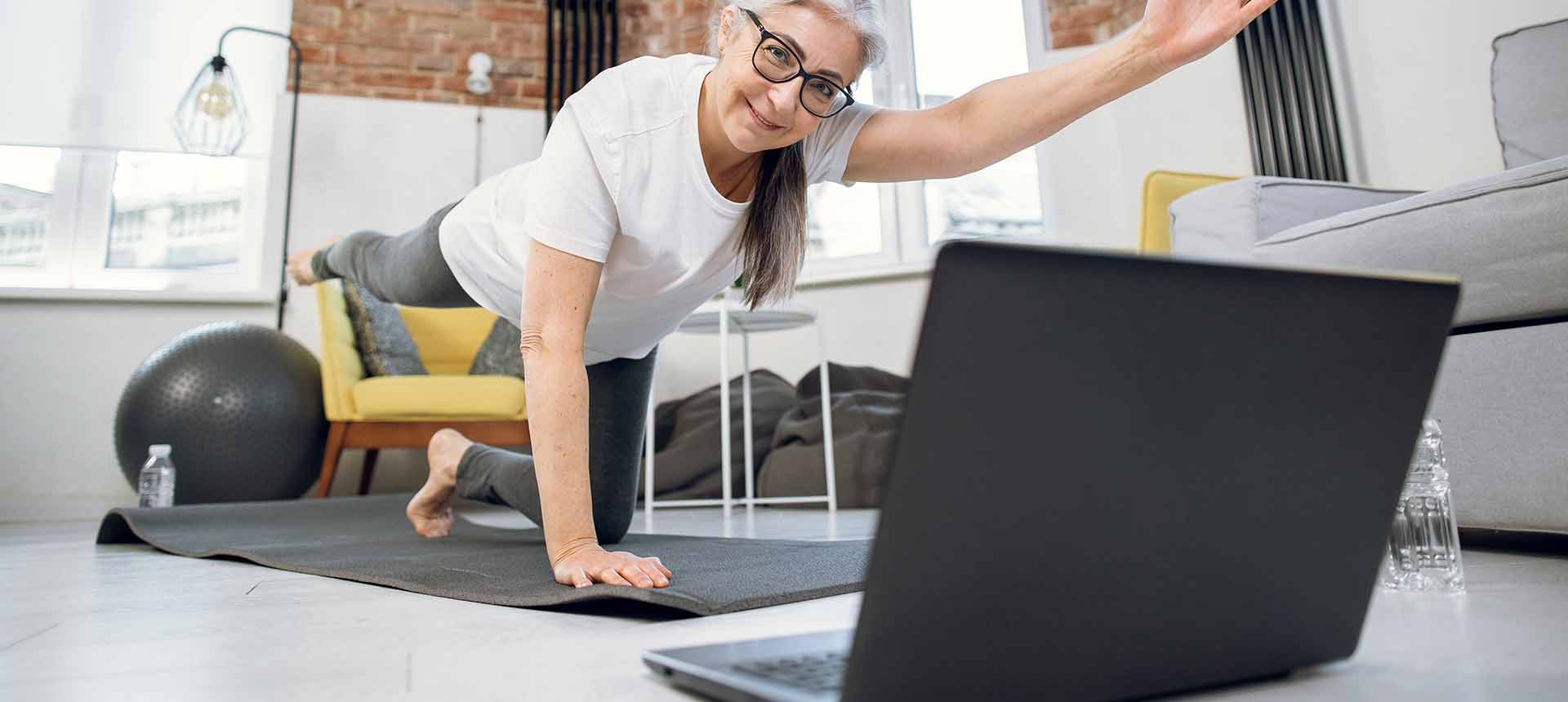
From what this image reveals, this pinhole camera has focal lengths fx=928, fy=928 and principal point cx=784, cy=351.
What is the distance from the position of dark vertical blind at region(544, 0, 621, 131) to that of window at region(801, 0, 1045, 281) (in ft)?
3.88

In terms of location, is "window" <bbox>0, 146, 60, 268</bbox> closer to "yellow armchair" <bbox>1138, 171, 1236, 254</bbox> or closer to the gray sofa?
"yellow armchair" <bbox>1138, 171, 1236, 254</bbox>

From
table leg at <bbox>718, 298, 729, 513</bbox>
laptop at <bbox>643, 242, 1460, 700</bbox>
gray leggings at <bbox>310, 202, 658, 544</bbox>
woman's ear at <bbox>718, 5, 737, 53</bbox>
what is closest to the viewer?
laptop at <bbox>643, 242, 1460, 700</bbox>

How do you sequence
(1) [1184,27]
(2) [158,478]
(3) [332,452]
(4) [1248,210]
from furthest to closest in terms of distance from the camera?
1. (3) [332,452]
2. (2) [158,478]
3. (4) [1248,210]
4. (1) [1184,27]

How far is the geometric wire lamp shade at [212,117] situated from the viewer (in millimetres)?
3521

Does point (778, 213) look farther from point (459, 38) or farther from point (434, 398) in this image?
point (459, 38)

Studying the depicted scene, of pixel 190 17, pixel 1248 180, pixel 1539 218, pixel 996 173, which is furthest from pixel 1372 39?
pixel 190 17

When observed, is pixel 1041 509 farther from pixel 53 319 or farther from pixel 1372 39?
pixel 53 319

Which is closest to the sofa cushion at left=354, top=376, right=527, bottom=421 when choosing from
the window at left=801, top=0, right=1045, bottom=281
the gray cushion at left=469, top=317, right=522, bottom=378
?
the gray cushion at left=469, top=317, right=522, bottom=378

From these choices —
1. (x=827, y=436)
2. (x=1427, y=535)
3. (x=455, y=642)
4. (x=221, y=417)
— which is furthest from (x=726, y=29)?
(x=221, y=417)

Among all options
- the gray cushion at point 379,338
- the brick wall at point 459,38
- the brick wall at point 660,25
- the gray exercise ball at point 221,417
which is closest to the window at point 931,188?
the brick wall at point 459,38

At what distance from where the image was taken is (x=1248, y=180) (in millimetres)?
1725

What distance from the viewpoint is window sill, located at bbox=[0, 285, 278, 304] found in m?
3.54

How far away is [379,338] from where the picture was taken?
11.1 feet

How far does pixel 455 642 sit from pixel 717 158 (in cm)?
67
